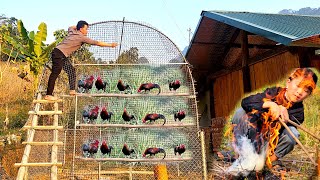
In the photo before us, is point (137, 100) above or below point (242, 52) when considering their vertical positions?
below

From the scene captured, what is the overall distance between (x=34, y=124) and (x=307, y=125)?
A: 4411 millimetres

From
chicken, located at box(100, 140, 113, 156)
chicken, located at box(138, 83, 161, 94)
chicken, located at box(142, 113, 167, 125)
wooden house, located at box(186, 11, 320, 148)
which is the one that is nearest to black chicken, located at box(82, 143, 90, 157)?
chicken, located at box(100, 140, 113, 156)

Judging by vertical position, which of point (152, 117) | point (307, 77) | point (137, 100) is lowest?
point (152, 117)

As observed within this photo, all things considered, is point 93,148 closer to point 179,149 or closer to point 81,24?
point 179,149

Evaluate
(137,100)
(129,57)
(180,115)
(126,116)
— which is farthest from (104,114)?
(180,115)

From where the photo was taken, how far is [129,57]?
258 inches

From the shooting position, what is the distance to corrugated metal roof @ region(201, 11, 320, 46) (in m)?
5.58

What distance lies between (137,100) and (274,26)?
9.32ft

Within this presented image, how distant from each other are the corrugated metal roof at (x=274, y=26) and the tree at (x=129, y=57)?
2.10m

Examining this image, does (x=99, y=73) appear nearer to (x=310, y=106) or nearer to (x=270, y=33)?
(x=270, y=33)

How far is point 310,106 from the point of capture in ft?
13.4

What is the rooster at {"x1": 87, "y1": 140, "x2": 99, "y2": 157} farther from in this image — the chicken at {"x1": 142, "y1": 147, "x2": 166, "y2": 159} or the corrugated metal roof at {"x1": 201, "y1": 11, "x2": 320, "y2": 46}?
the corrugated metal roof at {"x1": 201, "y1": 11, "x2": 320, "y2": 46}

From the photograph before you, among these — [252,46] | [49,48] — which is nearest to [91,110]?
[252,46]

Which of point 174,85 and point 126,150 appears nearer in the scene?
point 126,150
